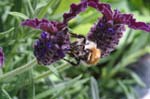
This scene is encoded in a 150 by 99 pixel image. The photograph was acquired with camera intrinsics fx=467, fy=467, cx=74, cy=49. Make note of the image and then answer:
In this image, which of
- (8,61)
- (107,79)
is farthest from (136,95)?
(8,61)

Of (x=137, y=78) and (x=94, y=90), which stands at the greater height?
(x=137, y=78)

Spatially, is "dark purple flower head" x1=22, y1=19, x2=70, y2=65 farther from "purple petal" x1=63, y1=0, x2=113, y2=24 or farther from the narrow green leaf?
the narrow green leaf

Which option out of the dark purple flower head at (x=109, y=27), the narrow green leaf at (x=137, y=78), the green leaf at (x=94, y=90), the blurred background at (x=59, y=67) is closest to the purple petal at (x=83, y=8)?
the dark purple flower head at (x=109, y=27)

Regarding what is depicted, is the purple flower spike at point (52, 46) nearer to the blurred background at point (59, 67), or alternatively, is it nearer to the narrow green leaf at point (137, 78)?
the blurred background at point (59, 67)

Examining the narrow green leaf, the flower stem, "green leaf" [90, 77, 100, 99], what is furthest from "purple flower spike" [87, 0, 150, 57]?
the narrow green leaf

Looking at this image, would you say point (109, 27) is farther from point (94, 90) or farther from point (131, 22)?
point (94, 90)

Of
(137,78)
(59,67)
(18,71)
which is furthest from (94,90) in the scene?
(137,78)
